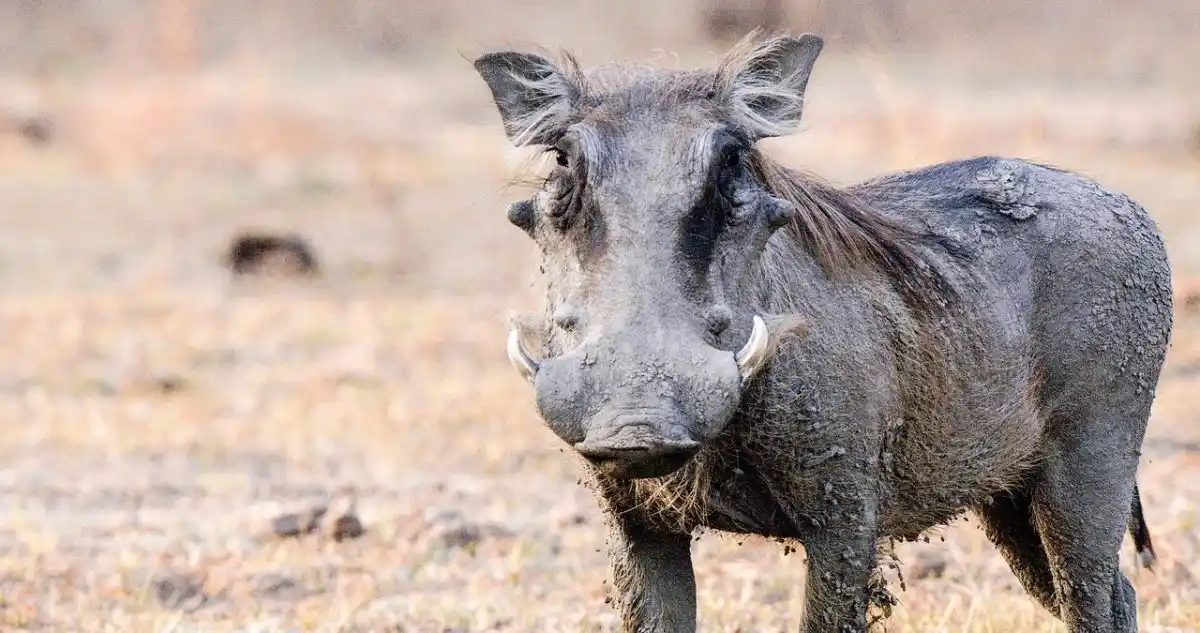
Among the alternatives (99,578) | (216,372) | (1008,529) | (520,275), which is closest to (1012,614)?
(1008,529)

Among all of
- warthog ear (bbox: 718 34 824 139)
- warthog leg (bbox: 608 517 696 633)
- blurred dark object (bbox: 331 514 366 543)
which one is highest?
warthog ear (bbox: 718 34 824 139)

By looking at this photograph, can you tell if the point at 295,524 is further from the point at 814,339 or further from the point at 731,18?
the point at 731,18

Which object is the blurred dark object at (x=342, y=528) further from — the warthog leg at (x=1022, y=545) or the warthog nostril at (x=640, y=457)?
the warthog nostril at (x=640, y=457)

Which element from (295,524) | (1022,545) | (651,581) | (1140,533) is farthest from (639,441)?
(295,524)

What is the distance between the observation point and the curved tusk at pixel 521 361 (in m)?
2.99

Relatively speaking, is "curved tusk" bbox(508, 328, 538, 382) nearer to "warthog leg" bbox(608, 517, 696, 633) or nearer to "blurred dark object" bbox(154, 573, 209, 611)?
"warthog leg" bbox(608, 517, 696, 633)

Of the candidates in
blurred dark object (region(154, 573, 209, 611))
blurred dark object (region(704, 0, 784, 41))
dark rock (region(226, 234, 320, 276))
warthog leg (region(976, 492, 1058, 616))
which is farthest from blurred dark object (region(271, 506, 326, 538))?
blurred dark object (region(704, 0, 784, 41))

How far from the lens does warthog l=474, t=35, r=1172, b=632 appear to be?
2965 mm

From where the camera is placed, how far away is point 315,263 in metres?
11.7

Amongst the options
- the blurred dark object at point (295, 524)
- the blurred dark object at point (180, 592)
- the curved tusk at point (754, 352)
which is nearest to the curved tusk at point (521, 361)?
the curved tusk at point (754, 352)

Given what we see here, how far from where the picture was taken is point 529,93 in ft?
11.3

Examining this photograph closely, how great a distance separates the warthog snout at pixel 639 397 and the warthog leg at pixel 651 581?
0.73m

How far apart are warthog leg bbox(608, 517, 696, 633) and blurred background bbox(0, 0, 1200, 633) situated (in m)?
0.58

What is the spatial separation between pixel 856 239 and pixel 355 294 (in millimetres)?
7781
